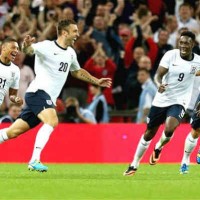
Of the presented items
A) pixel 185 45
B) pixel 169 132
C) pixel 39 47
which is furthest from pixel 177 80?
pixel 39 47

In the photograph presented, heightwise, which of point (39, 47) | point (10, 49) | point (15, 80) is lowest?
point (15, 80)

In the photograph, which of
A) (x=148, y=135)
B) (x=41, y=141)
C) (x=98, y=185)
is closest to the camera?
(x=98, y=185)

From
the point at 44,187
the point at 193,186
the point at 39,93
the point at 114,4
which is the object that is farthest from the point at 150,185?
the point at 114,4

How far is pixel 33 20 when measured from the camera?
23.8 m

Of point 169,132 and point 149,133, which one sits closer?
point 169,132

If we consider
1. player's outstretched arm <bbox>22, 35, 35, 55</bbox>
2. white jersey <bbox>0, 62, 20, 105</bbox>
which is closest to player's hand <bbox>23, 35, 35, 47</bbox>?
player's outstretched arm <bbox>22, 35, 35, 55</bbox>

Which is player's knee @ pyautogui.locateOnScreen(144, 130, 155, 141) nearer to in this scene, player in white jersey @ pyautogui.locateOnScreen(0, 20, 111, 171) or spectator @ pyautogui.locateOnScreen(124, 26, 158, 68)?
player in white jersey @ pyautogui.locateOnScreen(0, 20, 111, 171)

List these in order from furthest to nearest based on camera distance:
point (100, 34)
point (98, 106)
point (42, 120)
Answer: point (100, 34) < point (98, 106) < point (42, 120)

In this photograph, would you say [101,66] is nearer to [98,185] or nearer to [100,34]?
[100,34]

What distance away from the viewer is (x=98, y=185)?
13.0 meters

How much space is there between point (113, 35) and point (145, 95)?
251cm

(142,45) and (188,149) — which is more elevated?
(142,45)

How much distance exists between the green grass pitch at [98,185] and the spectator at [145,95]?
5131 mm

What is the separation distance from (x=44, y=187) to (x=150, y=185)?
1.50m
